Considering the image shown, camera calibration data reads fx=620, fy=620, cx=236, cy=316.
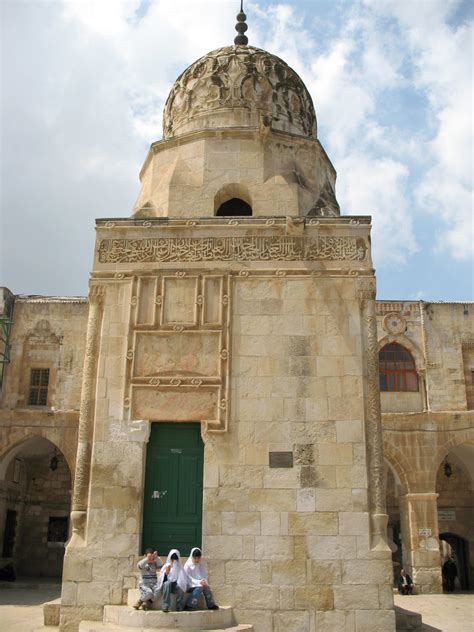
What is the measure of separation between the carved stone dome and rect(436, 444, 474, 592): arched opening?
40.1 feet

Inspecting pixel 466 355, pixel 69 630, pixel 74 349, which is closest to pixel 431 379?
pixel 466 355

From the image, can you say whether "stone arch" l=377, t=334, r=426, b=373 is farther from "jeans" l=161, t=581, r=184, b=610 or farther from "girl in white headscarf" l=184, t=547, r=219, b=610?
"jeans" l=161, t=581, r=184, b=610

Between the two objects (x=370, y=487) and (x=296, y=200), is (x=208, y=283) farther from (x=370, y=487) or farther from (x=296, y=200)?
(x=370, y=487)

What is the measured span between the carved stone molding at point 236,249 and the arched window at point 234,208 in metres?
1.28

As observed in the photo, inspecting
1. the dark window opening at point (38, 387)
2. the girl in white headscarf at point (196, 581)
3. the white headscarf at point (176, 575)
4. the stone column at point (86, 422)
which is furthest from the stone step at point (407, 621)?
the dark window opening at point (38, 387)

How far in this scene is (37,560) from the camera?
18.9 m

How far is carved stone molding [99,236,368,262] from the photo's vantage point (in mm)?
8836

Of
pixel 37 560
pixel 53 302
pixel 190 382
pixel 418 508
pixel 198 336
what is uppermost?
pixel 53 302

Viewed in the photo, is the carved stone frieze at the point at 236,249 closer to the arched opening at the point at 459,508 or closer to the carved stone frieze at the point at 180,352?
the carved stone frieze at the point at 180,352

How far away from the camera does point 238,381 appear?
8.30 m

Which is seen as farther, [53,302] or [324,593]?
[53,302]

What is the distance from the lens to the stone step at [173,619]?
6645mm

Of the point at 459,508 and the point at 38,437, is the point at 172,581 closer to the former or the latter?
the point at 38,437

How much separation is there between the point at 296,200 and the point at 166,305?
2626 mm
